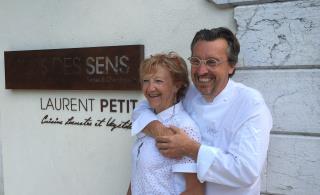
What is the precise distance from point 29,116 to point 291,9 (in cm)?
261

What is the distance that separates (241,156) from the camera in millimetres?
1966

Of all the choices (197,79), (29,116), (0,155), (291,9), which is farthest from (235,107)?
(0,155)

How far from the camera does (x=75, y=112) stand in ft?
11.6

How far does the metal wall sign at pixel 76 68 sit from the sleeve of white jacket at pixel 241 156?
1250 millimetres

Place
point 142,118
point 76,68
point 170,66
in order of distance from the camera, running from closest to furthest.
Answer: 1. point 170,66
2. point 142,118
3. point 76,68

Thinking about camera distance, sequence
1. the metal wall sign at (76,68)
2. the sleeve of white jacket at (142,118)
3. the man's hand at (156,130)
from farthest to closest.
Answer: the metal wall sign at (76,68) → the sleeve of white jacket at (142,118) → the man's hand at (156,130)

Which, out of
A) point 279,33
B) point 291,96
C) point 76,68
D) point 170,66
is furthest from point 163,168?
point 76,68

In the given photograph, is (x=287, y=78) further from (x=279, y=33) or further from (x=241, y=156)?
(x=241, y=156)

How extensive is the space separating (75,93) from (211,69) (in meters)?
1.77

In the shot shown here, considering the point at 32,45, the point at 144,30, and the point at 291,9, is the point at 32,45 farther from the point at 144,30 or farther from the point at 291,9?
the point at 291,9

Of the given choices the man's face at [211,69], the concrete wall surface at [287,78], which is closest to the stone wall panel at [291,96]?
the concrete wall surface at [287,78]

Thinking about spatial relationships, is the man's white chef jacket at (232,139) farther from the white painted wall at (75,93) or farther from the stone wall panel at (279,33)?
the white painted wall at (75,93)

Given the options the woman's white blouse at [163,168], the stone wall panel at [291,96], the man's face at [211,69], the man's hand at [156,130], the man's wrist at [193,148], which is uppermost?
the man's face at [211,69]

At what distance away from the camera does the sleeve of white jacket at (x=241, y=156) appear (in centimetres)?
196
